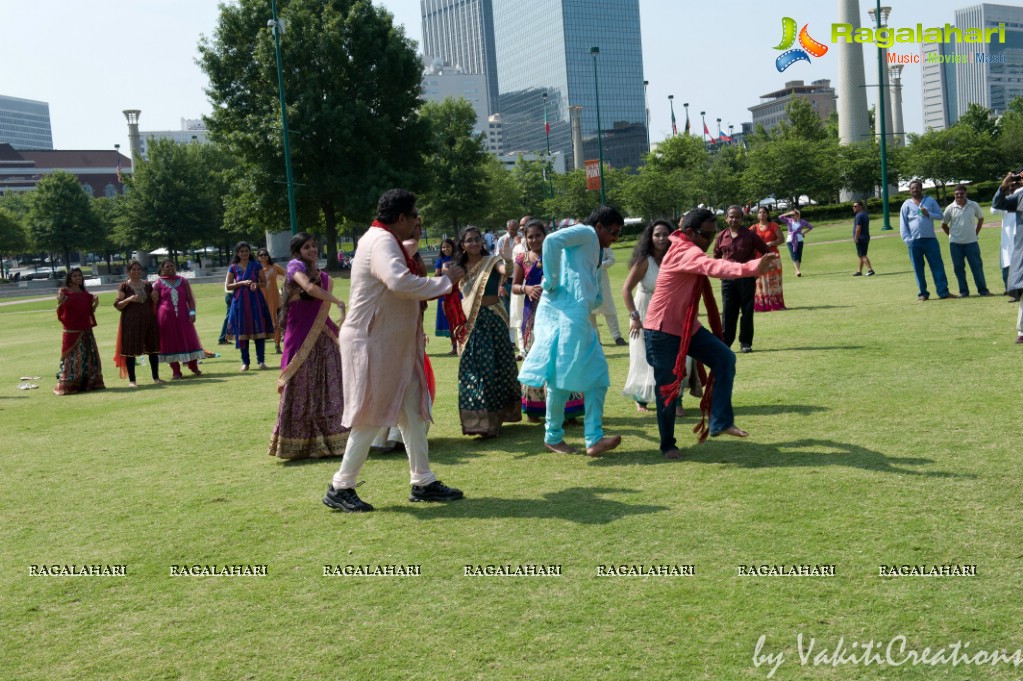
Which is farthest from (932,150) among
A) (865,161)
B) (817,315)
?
(817,315)

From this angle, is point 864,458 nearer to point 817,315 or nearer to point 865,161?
point 817,315

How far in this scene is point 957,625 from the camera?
3.91 metres

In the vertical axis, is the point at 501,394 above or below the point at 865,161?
below

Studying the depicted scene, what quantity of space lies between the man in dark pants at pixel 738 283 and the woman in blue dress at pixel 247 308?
7.31m

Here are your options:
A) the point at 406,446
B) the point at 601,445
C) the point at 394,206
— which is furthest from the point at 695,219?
the point at 406,446

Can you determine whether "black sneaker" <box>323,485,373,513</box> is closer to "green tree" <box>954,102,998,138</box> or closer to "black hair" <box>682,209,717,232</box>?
"black hair" <box>682,209,717,232</box>

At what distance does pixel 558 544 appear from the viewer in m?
5.32

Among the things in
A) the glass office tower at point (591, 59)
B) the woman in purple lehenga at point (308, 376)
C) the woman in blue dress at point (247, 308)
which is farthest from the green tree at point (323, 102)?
the glass office tower at point (591, 59)

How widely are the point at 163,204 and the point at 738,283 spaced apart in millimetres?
60874

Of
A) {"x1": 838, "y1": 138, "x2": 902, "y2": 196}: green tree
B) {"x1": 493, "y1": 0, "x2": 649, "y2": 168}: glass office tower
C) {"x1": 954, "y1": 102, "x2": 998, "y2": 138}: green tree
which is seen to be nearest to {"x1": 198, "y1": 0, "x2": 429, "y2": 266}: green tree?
{"x1": 838, "y1": 138, "x2": 902, "y2": 196}: green tree

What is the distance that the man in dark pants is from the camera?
1166 centimetres

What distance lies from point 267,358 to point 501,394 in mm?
9357

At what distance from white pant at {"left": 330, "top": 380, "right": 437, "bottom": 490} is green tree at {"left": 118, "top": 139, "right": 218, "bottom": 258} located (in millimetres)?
63605

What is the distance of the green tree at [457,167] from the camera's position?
6481 cm
